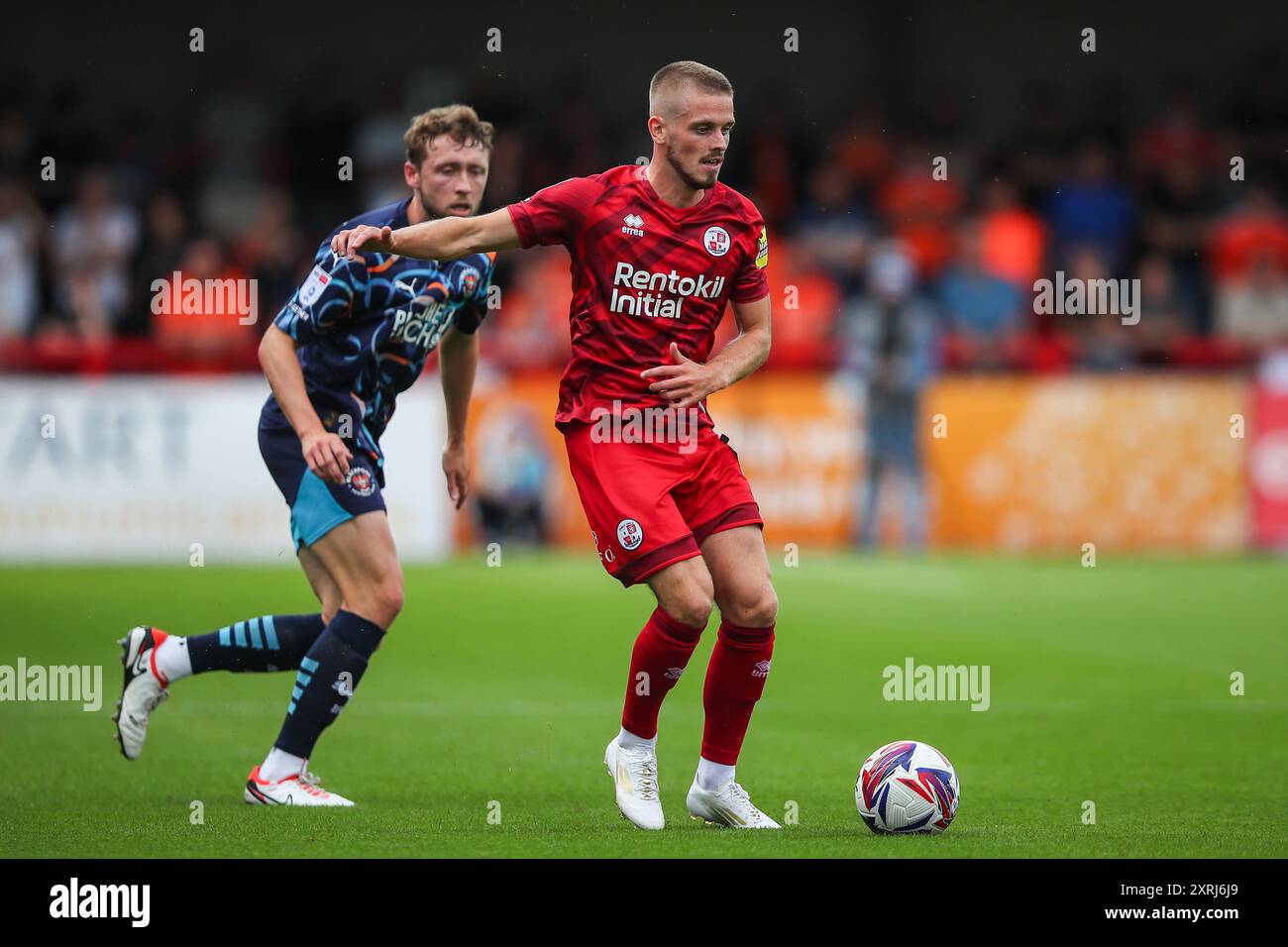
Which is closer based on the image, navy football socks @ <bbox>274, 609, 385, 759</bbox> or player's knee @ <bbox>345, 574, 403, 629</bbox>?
navy football socks @ <bbox>274, 609, 385, 759</bbox>

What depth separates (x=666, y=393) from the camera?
6.50 meters

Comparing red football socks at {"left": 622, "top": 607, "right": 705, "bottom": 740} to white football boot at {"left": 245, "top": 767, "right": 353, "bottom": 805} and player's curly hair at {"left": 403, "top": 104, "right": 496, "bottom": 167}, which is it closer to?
white football boot at {"left": 245, "top": 767, "right": 353, "bottom": 805}

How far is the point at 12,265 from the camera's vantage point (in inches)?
779

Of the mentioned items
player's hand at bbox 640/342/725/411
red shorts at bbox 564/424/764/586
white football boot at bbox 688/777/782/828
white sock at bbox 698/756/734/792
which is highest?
player's hand at bbox 640/342/725/411

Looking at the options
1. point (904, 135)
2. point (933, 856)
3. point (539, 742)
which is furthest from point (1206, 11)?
point (933, 856)

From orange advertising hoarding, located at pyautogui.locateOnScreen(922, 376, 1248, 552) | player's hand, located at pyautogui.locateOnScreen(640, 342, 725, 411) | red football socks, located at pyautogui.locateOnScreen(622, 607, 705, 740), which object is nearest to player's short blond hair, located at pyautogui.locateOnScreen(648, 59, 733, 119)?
player's hand, located at pyautogui.locateOnScreen(640, 342, 725, 411)

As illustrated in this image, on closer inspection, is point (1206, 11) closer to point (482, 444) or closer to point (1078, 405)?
point (1078, 405)

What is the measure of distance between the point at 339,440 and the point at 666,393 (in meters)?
1.20

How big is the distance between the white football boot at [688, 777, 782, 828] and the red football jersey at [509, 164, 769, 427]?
4.41 ft

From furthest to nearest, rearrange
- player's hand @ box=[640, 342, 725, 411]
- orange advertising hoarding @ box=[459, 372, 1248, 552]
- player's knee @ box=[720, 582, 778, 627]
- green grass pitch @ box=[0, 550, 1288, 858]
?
orange advertising hoarding @ box=[459, 372, 1248, 552] → player's knee @ box=[720, 582, 778, 627] → player's hand @ box=[640, 342, 725, 411] → green grass pitch @ box=[0, 550, 1288, 858]

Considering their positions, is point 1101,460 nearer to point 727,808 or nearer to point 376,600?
point 376,600

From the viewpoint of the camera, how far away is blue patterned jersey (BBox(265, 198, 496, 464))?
711cm

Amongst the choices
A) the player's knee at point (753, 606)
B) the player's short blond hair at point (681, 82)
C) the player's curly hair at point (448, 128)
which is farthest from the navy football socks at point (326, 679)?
the player's short blond hair at point (681, 82)

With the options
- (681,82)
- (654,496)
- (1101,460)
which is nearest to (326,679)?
(654,496)
